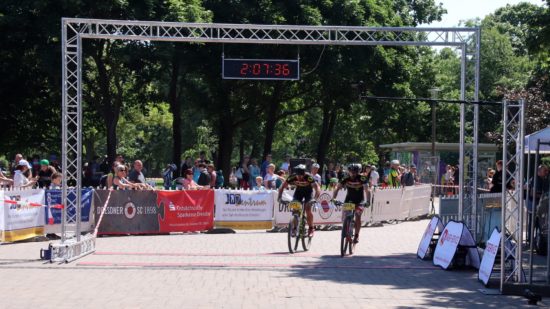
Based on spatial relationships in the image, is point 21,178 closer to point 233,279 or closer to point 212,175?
point 212,175

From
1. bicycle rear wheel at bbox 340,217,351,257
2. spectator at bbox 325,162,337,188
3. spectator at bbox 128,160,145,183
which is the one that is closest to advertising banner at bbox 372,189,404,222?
spectator at bbox 128,160,145,183

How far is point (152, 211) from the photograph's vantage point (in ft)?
67.2

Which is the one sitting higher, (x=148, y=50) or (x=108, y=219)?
(x=148, y=50)

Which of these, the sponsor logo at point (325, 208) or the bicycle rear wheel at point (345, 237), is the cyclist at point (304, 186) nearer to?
the bicycle rear wheel at point (345, 237)

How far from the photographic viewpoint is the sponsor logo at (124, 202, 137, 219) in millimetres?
20156

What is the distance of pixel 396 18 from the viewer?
1571 inches

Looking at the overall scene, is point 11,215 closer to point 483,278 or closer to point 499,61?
point 483,278

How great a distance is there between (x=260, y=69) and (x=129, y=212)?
5.17 m

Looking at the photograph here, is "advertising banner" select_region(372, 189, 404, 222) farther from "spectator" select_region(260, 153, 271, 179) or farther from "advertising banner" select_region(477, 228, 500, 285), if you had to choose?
"advertising banner" select_region(477, 228, 500, 285)

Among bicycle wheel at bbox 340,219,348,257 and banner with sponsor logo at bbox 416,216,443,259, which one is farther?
bicycle wheel at bbox 340,219,348,257

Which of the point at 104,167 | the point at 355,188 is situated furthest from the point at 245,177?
the point at 355,188

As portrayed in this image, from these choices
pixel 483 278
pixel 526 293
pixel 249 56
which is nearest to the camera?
pixel 526 293

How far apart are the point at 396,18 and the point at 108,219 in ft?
77.4

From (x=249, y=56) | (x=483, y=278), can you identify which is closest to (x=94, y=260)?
(x=483, y=278)
